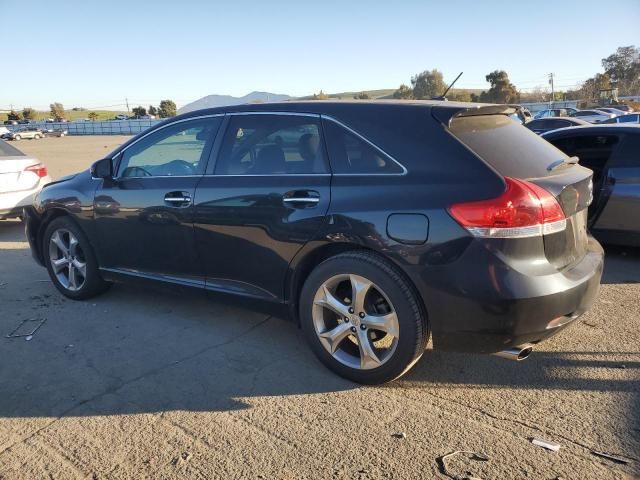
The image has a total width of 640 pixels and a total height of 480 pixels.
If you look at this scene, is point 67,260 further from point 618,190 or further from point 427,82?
point 427,82

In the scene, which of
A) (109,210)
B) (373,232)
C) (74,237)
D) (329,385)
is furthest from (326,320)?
(74,237)

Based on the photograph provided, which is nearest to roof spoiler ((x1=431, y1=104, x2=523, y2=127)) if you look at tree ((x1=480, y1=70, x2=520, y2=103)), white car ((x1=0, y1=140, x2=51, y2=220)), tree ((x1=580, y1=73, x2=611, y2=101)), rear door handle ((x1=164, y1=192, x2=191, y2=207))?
rear door handle ((x1=164, y1=192, x2=191, y2=207))

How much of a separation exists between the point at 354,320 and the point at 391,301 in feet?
1.03

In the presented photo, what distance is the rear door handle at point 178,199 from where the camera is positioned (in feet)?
13.0

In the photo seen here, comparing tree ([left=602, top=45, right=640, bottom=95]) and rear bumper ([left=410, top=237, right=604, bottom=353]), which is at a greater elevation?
tree ([left=602, top=45, right=640, bottom=95])

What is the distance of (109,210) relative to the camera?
4.50m

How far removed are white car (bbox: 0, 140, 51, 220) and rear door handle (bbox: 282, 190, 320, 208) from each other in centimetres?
587

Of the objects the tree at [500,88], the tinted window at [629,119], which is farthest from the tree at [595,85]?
the tinted window at [629,119]

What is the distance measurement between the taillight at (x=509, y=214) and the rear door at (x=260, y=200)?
2.95ft

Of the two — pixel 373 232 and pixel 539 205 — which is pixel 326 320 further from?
pixel 539 205

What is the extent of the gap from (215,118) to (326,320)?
→ 1.76m

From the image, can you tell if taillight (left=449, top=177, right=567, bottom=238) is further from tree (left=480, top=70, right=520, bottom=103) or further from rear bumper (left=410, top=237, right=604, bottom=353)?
tree (left=480, top=70, right=520, bottom=103)

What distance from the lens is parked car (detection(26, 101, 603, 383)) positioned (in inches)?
113

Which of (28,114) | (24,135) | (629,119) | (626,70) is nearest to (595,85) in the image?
(626,70)
